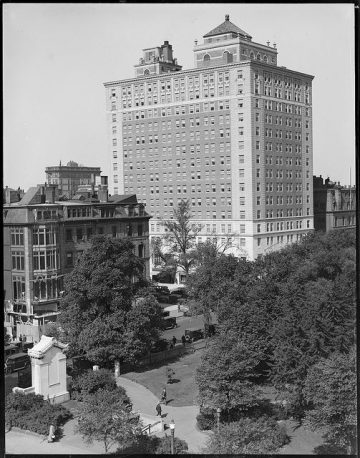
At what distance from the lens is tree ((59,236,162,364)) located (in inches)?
990

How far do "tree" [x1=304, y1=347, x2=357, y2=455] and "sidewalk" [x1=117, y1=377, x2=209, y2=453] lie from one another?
3482 mm

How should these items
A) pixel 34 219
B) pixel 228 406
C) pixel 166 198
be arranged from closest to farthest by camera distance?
1. pixel 228 406
2. pixel 34 219
3. pixel 166 198

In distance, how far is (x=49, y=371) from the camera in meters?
22.5

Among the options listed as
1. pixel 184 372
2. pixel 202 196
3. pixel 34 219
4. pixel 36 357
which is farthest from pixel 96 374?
pixel 202 196

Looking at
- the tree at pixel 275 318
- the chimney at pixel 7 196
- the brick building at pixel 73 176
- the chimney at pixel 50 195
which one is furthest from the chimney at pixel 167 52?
the tree at pixel 275 318

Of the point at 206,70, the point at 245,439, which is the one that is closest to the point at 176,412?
the point at 245,439

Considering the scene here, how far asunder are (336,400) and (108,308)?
11.7 metres

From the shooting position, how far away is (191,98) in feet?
168

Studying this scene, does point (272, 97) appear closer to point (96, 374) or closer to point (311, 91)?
point (311, 91)

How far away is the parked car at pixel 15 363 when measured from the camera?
2566 cm

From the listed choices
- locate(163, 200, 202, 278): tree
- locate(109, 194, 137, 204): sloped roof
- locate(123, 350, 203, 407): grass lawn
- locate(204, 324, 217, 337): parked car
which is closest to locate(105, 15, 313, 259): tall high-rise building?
locate(163, 200, 202, 278): tree

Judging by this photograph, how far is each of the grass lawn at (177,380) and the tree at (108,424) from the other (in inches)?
130

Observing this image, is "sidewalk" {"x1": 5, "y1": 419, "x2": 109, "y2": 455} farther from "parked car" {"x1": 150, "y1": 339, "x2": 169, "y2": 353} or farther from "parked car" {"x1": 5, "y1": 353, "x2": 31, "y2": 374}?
"parked car" {"x1": 150, "y1": 339, "x2": 169, "y2": 353}

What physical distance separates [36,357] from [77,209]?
13.8 m
